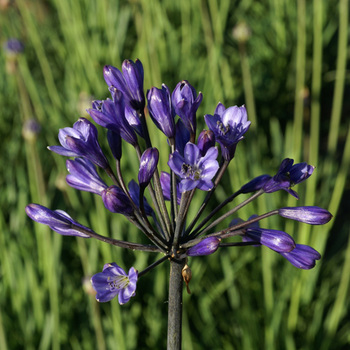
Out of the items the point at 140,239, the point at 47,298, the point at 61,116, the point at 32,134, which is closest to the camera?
the point at 32,134

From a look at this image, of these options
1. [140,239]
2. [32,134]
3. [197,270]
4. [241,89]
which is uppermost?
[241,89]

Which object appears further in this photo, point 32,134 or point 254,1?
point 254,1

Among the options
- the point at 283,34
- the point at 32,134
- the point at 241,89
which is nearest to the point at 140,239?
the point at 32,134

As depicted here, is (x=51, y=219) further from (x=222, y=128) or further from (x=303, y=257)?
(x=303, y=257)

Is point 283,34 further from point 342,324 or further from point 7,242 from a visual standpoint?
point 7,242

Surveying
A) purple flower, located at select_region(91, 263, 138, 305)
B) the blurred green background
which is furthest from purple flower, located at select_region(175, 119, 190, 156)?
the blurred green background

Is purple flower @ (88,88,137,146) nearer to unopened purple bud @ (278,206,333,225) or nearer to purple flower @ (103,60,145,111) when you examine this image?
purple flower @ (103,60,145,111)

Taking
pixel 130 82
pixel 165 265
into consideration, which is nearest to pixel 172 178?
pixel 130 82

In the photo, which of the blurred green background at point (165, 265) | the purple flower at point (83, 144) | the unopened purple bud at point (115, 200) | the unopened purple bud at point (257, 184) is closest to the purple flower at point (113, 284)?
the unopened purple bud at point (115, 200)

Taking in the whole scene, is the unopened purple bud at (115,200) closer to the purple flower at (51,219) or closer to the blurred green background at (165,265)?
the purple flower at (51,219)
